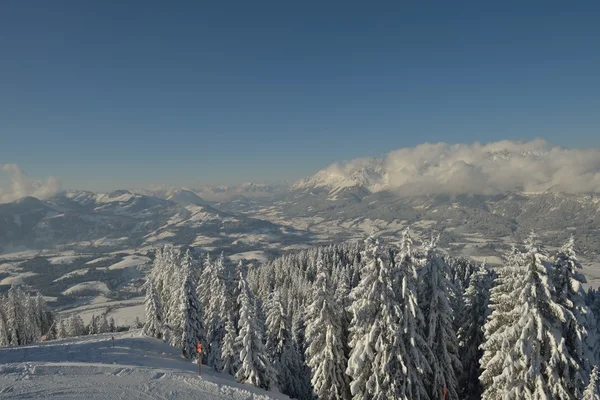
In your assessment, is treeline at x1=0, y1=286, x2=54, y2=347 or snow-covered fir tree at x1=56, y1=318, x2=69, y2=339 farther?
snow-covered fir tree at x1=56, y1=318, x2=69, y2=339

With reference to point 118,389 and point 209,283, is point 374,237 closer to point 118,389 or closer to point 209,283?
point 118,389

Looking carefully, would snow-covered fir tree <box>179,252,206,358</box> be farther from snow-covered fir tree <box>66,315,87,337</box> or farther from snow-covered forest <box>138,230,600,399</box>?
snow-covered fir tree <box>66,315,87,337</box>

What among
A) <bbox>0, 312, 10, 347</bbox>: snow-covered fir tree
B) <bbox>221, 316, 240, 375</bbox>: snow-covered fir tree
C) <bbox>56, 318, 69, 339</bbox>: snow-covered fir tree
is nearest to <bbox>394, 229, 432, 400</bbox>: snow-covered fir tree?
<bbox>221, 316, 240, 375</bbox>: snow-covered fir tree

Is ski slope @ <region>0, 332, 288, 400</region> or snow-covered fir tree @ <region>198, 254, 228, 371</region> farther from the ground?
ski slope @ <region>0, 332, 288, 400</region>

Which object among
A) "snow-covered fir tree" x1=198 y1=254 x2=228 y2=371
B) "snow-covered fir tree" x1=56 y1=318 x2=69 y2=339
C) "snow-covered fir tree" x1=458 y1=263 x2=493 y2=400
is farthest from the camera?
"snow-covered fir tree" x1=56 y1=318 x2=69 y2=339

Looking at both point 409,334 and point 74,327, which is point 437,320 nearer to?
point 409,334

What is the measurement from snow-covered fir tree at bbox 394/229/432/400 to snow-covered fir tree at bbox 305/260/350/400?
308 inches

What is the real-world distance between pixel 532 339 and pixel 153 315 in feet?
163

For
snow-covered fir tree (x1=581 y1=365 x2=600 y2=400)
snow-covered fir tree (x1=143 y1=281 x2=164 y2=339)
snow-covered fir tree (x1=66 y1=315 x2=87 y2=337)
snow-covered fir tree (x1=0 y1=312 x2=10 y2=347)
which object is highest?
snow-covered fir tree (x1=581 y1=365 x2=600 y2=400)

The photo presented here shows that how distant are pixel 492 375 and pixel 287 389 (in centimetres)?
2668

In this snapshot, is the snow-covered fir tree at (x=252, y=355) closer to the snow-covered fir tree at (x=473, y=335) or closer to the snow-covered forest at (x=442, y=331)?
the snow-covered forest at (x=442, y=331)

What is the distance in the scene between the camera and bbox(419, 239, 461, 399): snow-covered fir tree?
80.6 feet

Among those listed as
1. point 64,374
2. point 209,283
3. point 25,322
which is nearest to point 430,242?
point 64,374

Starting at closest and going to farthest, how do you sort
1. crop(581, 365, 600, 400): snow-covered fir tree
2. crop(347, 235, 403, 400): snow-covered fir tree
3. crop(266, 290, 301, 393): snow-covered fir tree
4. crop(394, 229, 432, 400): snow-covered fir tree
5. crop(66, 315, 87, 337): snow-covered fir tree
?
crop(581, 365, 600, 400): snow-covered fir tree < crop(394, 229, 432, 400): snow-covered fir tree < crop(347, 235, 403, 400): snow-covered fir tree < crop(266, 290, 301, 393): snow-covered fir tree < crop(66, 315, 87, 337): snow-covered fir tree
